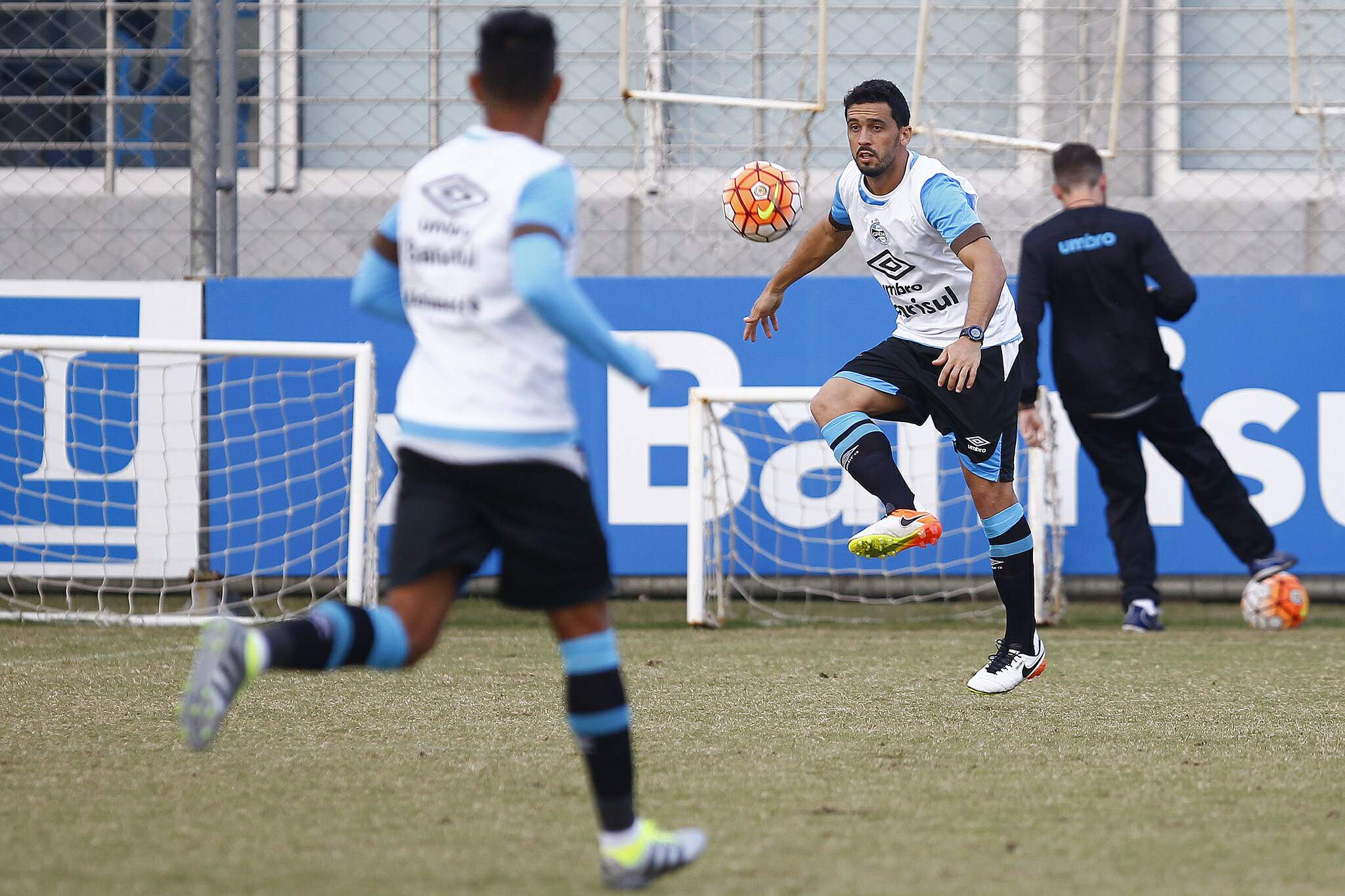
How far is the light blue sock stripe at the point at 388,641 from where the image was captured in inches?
113

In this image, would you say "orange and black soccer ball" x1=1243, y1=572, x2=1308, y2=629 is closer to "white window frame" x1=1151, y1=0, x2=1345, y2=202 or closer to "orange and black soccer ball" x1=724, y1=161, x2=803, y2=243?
"white window frame" x1=1151, y1=0, x2=1345, y2=202

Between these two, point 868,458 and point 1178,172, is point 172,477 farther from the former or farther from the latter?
point 1178,172

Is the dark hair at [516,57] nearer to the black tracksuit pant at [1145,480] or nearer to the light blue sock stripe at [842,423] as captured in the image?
the light blue sock stripe at [842,423]

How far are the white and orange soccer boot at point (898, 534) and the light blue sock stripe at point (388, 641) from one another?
6.44 feet

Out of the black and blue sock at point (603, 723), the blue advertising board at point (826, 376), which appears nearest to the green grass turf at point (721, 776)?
the black and blue sock at point (603, 723)

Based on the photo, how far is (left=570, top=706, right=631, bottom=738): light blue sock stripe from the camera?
2.88 meters

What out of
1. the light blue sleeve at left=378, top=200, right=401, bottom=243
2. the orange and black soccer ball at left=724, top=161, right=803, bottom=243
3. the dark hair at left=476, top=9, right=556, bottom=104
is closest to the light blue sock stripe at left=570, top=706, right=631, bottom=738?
the light blue sleeve at left=378, top=200, right=401, bottom=243

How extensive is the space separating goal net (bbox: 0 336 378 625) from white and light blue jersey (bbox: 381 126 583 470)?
468 cm

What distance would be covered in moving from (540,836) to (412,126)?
22.4 ft

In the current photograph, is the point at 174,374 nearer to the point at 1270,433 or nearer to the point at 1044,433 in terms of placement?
the point at 1044,433

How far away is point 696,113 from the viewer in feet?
29.9

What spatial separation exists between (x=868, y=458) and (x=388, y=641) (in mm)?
2308

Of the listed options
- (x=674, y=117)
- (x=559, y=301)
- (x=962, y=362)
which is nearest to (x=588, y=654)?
(x=559, y=301)

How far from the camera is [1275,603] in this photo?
712 centimetres
